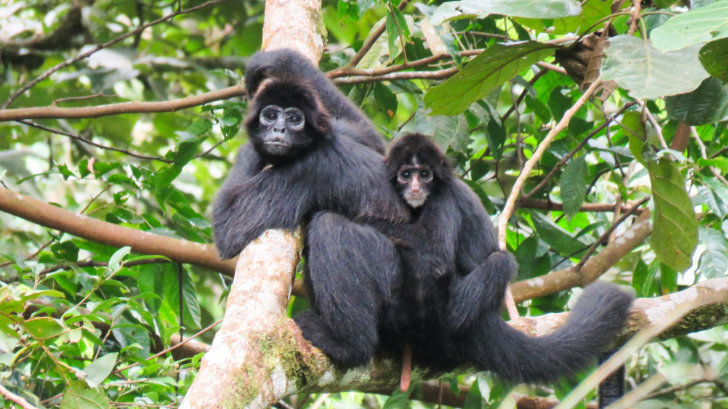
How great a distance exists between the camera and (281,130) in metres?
5.73

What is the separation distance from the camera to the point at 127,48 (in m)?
9.42

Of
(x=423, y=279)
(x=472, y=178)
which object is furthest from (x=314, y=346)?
(x=472, y=178)

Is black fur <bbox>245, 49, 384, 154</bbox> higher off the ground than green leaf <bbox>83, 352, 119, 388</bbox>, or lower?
higher

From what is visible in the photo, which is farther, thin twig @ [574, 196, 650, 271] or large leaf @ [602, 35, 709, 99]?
thin twig @ [574, 196, 650, 271]

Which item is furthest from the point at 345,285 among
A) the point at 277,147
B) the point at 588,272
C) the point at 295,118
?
the point at 588,272

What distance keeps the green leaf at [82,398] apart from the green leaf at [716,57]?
3.99 metres

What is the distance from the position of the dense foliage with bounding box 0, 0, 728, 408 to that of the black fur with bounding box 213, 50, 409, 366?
679 mm

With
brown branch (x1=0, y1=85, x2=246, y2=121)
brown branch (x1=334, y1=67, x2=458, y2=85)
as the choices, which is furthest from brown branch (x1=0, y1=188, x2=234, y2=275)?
brown branch (x1=334, y1=67, x2=458, y2=85)

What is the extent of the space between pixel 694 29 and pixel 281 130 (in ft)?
9.95

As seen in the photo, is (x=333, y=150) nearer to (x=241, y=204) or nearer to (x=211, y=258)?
(x=241, y=204)

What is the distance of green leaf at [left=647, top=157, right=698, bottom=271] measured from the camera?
5.03m

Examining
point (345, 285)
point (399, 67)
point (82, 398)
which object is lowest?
point (82, 398)

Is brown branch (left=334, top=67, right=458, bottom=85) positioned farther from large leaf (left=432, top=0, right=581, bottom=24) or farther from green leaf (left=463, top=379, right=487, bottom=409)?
green leaf (left=463, top=379, right=487, bottom=409)

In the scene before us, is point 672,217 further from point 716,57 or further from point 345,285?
point 345,285
